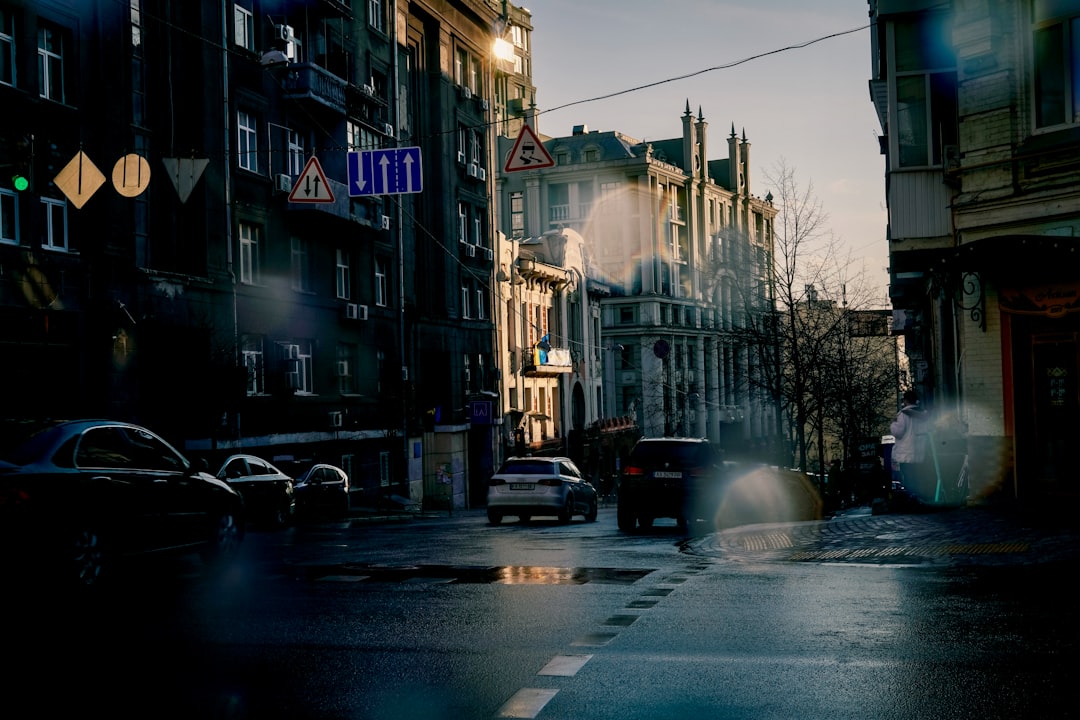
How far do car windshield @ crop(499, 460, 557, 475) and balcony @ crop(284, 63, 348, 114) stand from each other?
15570mm

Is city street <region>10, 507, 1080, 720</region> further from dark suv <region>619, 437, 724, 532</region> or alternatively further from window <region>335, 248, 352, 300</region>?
window <region>335, 248, 352, 300</region>

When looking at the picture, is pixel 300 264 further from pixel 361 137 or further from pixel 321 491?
pixel 321 491

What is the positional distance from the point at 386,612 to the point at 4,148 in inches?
751

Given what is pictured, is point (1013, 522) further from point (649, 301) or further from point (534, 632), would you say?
point (649, 301)

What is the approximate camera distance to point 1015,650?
301 inches

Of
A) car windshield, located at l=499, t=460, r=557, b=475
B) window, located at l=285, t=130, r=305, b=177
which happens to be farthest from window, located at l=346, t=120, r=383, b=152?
car windshield, located at l=499, t=460, r=557, b=475

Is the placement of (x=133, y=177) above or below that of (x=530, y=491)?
above

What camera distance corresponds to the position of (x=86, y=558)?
9.78m

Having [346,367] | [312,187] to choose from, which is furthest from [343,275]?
[312,187]

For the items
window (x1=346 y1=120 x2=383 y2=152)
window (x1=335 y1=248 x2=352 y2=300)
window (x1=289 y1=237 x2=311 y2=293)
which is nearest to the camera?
window (x1=289 y1=237 x2=311 y2=293)

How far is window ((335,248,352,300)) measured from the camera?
40000 millimetres

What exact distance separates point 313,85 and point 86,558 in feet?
93.9

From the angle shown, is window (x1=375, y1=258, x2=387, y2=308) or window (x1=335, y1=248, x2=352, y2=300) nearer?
window (x1=335, y1=248, x2=352, y2=300)

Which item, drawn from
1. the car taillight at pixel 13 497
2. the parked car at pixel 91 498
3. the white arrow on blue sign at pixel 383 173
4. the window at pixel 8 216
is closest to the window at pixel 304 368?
the white arrow on blue sign at pixel 383 173
